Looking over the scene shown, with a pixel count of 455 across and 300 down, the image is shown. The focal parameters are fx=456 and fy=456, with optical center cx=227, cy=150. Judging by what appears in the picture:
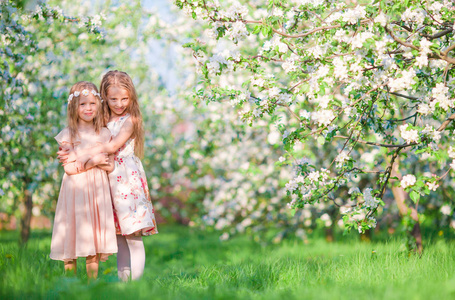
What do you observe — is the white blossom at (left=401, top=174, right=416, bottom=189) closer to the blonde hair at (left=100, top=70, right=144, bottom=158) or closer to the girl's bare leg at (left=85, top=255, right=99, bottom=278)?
the blonde hair at (left=100, top=70, right=144, bottom=158)

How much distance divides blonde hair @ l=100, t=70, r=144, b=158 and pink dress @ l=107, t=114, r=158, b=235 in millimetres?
84

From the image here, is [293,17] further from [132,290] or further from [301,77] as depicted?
[132,290]

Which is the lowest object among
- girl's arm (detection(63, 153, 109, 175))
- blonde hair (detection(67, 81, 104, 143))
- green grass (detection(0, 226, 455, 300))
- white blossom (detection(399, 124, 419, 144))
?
green grass (detection(0, 226, 455, 300))

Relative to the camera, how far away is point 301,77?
3727mm

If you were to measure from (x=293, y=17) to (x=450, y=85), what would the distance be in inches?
54.5

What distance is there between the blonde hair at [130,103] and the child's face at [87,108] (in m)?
0.20

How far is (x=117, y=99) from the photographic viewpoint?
3994 millimetres

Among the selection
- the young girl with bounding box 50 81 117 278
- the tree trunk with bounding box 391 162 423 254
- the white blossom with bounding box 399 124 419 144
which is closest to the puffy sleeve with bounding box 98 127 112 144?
the young girl with bounding box 50 81 117 278

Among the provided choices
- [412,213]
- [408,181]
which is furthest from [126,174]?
[412,213]

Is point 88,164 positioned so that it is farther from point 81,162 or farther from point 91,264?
point 91,264

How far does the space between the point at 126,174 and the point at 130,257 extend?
0.72 metres

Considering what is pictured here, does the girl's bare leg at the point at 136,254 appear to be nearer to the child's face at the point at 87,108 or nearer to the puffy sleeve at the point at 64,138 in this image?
the puffy sleeve at the point at 64,138

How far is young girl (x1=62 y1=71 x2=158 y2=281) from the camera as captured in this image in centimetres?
378

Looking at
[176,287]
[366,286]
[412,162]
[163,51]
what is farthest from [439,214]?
[163,51]
